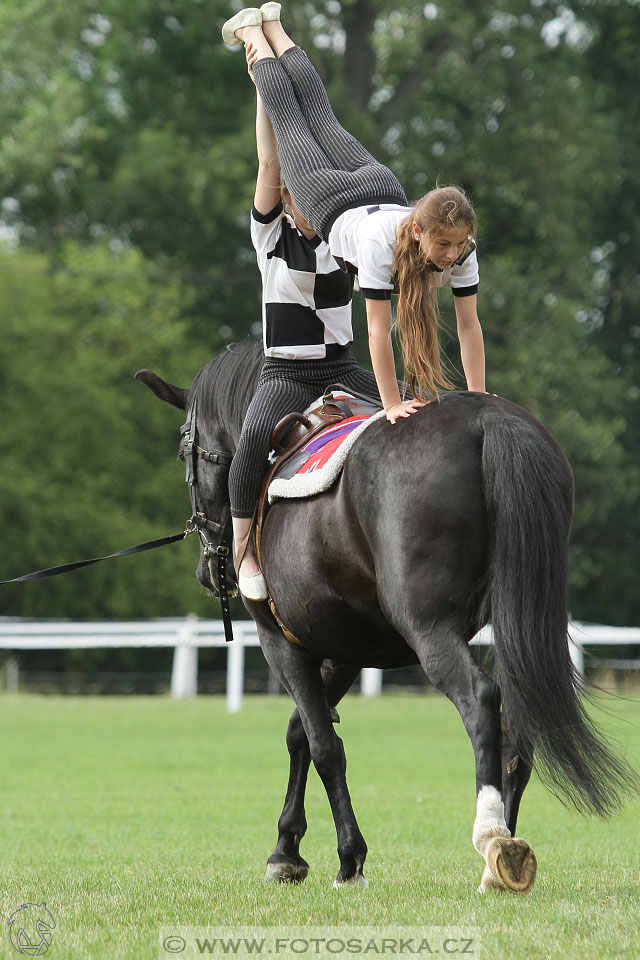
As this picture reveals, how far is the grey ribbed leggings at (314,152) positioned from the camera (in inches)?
182

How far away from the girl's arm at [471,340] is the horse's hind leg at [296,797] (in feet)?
4.37

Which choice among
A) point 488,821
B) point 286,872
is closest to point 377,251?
point 488,821

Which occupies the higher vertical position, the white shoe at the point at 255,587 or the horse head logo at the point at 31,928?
the white shoe at the point at 255,587

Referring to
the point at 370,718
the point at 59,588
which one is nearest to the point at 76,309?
the point at 59,588

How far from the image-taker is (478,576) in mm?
3809

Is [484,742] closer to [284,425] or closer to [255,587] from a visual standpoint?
[255,587]

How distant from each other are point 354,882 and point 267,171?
2.92 m

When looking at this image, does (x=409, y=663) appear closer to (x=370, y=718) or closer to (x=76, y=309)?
(x=370, y=718)

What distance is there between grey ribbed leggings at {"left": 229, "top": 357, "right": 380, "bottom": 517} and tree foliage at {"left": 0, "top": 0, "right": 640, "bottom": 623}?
707 inches

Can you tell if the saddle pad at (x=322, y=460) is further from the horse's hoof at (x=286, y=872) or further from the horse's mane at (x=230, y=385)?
the horse's hoof at (x=286, y=872)

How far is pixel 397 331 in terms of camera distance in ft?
13.8

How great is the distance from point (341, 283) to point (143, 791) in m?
5.05

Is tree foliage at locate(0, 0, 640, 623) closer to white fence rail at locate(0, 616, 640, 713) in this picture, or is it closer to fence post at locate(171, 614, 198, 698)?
white fence rail at locate(0, 616, 640, 713)

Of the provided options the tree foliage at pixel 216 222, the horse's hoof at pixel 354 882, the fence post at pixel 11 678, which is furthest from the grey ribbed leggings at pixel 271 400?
the tree foliage at pixel 216 222
